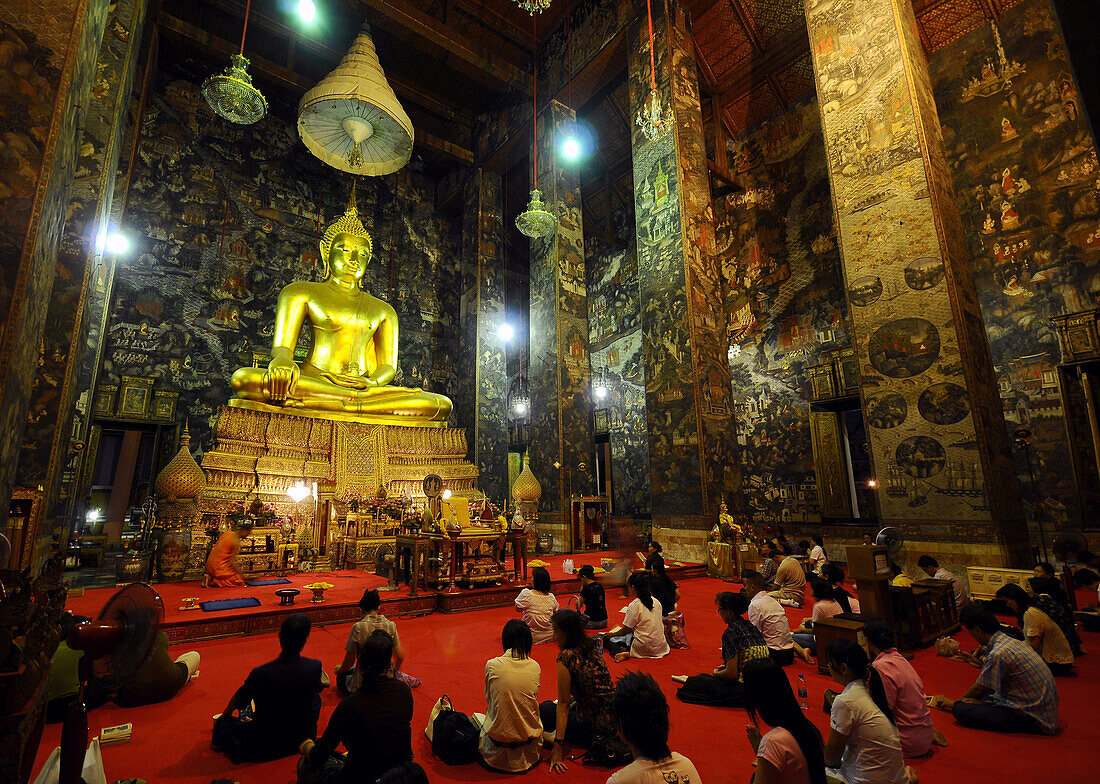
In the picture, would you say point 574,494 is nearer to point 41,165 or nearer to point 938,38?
point 41,165

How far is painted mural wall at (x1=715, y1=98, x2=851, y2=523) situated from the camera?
9688 mm

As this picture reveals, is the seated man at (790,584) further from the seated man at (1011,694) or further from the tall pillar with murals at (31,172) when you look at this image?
the tall pillar with murals at (31,172)

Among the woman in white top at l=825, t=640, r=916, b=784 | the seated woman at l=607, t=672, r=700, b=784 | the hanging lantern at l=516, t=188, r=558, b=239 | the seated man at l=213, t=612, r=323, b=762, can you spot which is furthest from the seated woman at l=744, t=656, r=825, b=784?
the hanging lantern at l=516, t=188, r=558, b=239

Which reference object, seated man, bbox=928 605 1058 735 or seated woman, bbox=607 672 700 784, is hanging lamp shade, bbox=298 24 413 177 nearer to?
seated woman, bbox=607 672 700 784

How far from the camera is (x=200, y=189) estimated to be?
1054 centimetres

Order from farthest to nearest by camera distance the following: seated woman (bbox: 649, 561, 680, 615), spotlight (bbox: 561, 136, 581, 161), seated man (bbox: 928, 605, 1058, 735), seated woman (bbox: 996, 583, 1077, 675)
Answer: spotlight (bbox: 561, 136, 581, 161) → seated woman (bbox: 649, 561, 680, 615) → seated woman (bbox: 996, 583, 1077, 675) → seated man (bbox: 928, 605, 1058, 735)

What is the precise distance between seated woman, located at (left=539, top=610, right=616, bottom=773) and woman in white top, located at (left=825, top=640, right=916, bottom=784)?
0.87 metres

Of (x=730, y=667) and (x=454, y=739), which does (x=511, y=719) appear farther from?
(x=730, y=667)

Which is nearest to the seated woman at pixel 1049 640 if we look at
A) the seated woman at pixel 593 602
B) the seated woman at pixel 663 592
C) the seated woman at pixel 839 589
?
the seated woman at pixel 839 589

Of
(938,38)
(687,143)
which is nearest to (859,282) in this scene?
(687,143)

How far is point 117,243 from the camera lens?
8.25 m

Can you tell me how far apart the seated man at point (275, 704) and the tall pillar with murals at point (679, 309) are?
5.75 m

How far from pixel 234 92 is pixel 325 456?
505 centimetres

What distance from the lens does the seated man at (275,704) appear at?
213cm
